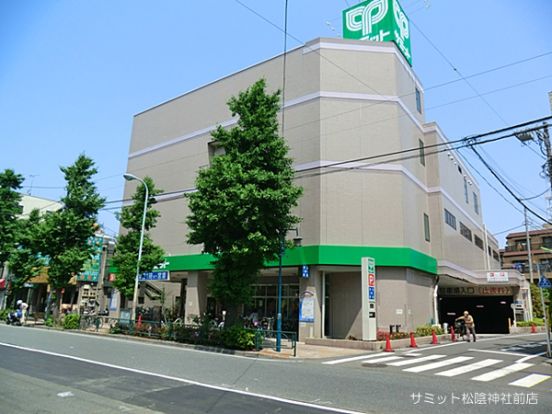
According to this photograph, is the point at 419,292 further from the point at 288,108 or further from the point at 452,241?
the point at 288,108

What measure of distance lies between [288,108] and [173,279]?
1555cm

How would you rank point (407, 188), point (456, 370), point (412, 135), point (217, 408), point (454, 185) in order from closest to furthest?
point (217, 408)
point (456, 370)
point (407, 188)
point (412, 135)
point (454, 185)

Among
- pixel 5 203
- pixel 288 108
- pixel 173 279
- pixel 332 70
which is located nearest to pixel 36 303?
pixel 5 203

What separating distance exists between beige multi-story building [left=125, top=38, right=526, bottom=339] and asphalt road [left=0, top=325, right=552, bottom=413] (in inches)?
335

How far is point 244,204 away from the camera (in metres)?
15.9

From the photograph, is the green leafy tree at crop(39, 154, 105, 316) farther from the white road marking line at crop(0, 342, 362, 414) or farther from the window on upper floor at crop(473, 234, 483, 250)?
the window on upper floor at crop(473, 234, 483, 250)

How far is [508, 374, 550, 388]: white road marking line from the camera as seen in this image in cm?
953

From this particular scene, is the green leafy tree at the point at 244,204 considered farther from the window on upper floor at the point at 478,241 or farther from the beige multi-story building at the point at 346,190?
the window on upper floor at the point at 478,241

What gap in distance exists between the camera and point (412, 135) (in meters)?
26.0

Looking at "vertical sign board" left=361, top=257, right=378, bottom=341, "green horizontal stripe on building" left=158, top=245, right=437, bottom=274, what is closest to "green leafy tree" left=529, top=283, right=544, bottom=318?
"green horizontal stripe on building" left=158, top=245, right=437, bottom=274

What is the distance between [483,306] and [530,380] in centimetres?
3182

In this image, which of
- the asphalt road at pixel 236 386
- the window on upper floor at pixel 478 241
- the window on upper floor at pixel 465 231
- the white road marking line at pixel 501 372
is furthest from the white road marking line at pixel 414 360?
the window on upper floor at pixel 478 241

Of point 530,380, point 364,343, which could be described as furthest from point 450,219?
point 530,380

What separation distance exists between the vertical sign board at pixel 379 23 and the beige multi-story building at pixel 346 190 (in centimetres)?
188
